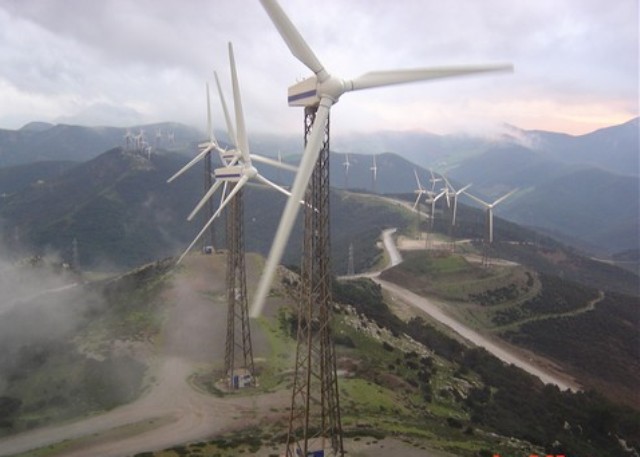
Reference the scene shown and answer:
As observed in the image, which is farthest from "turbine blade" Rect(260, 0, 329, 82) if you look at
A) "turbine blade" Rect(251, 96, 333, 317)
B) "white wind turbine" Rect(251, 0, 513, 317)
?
"turbine blade" Rect(251, 96, 333, 317)

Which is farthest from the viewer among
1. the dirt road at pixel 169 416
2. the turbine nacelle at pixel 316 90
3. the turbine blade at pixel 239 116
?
the dirt road at pixel 169 416

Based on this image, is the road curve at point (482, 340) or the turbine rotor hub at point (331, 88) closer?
the turbine rotor hub at point (331, 88)

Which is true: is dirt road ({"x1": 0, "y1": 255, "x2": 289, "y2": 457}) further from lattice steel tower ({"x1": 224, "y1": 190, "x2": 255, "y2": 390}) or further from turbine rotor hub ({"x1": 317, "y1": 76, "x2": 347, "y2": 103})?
turbine rotor hub ({"x1": 317, "y1": 76, "x2": 347, "y2": 103})

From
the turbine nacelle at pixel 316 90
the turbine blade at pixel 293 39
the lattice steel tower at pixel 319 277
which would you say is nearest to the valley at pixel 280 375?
the lattice steel tower at pixel 319 277

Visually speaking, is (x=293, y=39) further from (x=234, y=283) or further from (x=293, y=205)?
(x=234, y=283)

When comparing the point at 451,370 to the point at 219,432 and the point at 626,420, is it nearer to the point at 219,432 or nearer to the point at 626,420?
the point at 626,420

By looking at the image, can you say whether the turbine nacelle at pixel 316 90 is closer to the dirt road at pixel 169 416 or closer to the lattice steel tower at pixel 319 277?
the lattice steel tower at pixel 319 277
